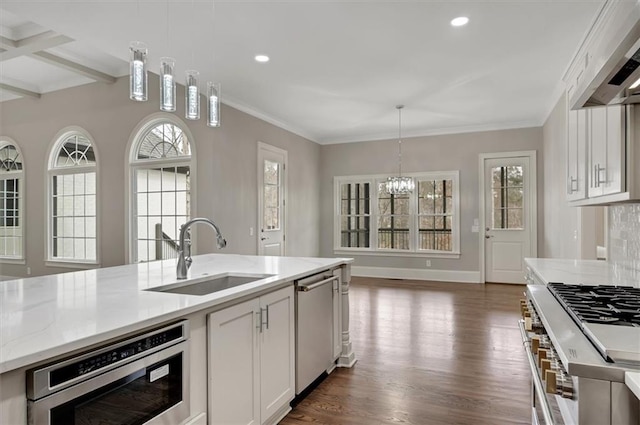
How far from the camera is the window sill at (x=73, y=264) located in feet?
18.3

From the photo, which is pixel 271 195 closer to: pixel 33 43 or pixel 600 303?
pixel 33 43

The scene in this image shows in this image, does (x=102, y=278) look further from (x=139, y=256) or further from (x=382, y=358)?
(x=139, y=256)

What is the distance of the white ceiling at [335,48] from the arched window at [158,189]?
37.9 inches

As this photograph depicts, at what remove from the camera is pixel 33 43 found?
157 inches

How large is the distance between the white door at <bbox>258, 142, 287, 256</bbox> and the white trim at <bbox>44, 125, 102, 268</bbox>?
2371 mm

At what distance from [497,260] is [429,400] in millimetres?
4802

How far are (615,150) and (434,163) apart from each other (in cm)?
525

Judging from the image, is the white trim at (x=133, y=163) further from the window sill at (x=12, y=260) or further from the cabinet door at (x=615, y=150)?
the cabinet door at (x=615, y=150)

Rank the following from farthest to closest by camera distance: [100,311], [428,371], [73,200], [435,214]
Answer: [435,214], [73,200], [428,371], [100,311]

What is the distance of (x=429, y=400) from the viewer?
248 centimetres

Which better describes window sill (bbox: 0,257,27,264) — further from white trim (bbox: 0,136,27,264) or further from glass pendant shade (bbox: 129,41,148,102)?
glass pendant shade (bbox: 129,41,148,102)

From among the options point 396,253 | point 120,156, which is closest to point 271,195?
point 120,156

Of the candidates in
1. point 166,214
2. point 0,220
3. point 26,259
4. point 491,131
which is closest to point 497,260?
point 491,131

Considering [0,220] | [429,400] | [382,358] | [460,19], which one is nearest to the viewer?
[429,400]
